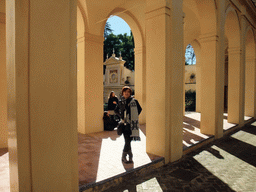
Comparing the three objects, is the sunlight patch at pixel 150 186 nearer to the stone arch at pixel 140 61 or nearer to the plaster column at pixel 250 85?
the stone arch at pixel 140 61

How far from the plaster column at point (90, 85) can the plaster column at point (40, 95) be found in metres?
4.83

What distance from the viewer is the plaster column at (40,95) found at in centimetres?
246

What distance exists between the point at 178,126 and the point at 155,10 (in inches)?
123

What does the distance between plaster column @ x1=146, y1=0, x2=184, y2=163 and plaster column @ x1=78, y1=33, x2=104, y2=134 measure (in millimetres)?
3345

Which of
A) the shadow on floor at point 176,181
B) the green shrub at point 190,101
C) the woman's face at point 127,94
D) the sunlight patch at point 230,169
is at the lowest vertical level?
the sunlight patch at point 230,169

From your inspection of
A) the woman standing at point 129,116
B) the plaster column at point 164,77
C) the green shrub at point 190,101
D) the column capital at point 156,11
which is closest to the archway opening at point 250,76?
the green shrub at point 190,101

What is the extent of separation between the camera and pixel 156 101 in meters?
4.99

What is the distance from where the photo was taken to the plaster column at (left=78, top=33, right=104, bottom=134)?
7668 mm

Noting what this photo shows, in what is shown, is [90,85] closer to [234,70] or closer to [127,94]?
[127,94]

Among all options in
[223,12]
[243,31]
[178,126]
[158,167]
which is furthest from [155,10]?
[243,31]

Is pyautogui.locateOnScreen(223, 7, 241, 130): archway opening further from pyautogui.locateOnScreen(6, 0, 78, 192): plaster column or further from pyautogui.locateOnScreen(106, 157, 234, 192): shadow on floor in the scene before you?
pyautogui.locateOnScreen(6, 0, 78, 192): plaster column

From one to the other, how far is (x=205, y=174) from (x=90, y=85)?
528 centimetres

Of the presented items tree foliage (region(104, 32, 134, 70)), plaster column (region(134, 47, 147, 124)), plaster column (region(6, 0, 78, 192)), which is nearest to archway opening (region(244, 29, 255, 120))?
plaster column (region(134, 47, 147, 124))

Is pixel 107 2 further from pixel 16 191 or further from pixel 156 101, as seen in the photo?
pixel 16 191
